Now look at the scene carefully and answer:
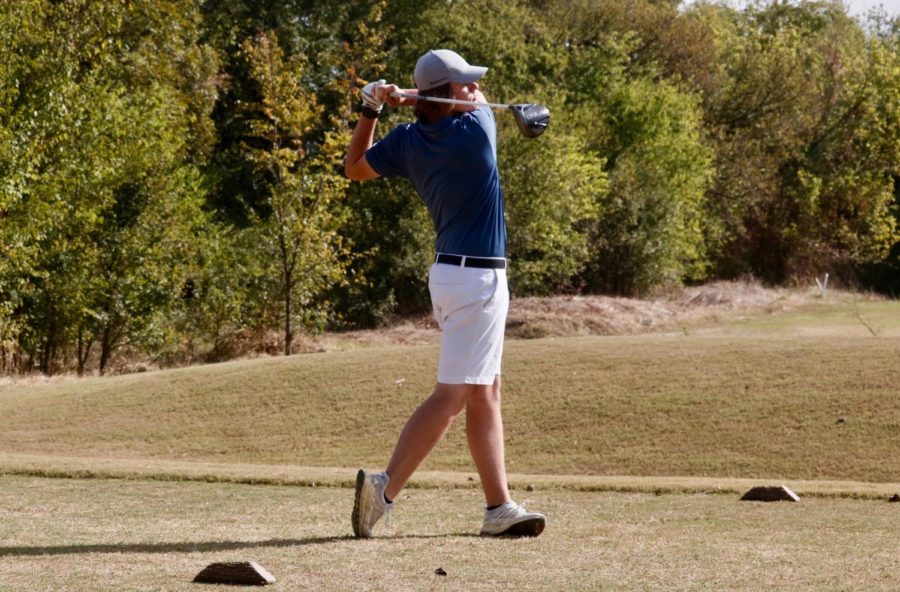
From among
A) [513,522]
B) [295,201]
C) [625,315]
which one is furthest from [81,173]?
[513,522]

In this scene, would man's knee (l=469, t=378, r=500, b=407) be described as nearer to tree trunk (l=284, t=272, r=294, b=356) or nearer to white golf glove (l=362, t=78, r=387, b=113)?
white golf glove (l=362, t=78, r=387, b=113)

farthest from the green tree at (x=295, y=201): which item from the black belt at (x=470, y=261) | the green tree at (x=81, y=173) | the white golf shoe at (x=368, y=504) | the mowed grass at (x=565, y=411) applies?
the black belt at (x=470, y=261)

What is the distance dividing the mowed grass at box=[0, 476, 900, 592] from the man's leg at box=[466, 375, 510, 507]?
0.96ft

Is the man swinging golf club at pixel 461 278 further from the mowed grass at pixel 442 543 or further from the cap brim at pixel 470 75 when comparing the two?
the mowed grass at pixel 442 543

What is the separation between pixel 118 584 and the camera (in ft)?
14.1

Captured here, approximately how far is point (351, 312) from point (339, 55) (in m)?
7.46

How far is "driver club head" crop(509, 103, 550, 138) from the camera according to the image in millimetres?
6047

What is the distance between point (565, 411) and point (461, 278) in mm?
7526

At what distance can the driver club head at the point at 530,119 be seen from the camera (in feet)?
19.8

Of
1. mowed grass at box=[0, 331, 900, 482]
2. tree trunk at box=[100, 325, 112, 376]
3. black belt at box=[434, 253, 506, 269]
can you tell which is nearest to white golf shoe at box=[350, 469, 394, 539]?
black belt at box=[434, 253, 506, 269]

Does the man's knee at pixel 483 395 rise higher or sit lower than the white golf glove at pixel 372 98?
lower

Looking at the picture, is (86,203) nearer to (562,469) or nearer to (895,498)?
(562,469)

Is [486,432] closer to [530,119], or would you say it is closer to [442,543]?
[442,543]

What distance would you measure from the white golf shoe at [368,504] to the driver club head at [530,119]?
5.72 ft
